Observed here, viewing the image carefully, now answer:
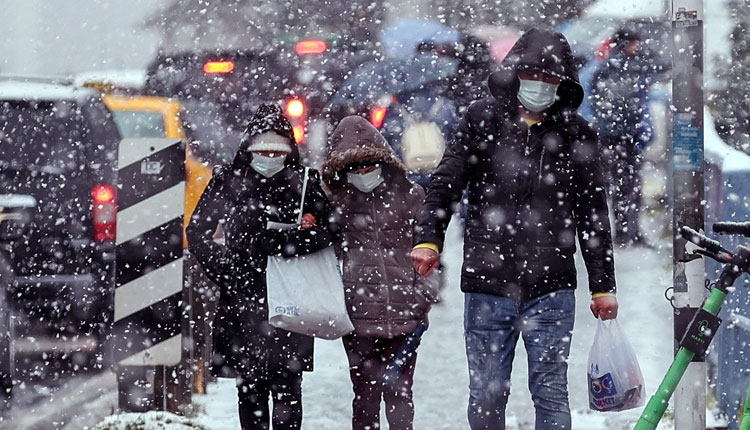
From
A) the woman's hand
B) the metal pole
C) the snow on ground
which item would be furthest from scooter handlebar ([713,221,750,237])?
the snow on ground

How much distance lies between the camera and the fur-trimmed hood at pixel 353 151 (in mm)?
5773

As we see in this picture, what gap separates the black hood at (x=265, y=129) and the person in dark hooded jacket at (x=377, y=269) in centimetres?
19

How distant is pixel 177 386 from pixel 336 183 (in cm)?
155

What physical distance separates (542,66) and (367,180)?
3.69 ft

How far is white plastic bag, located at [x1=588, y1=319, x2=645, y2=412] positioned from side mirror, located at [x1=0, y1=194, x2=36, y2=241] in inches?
175

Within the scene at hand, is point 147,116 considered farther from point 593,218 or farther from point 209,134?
point 593,218

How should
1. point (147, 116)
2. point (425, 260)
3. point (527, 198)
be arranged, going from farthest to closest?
point (147, 116)
point (527, 198)
point (425, 260)

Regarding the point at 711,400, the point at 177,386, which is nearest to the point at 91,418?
the point at 177,386

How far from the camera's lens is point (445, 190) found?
5113mm

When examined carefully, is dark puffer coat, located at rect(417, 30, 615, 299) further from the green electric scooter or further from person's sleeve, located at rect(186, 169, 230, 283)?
person's sleeve, located at rect(186, 169, 230, 283)

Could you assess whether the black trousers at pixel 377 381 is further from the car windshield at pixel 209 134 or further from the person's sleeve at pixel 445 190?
the car windshield at pixel 209 134

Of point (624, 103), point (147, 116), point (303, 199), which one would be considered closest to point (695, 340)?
point (303, 199)

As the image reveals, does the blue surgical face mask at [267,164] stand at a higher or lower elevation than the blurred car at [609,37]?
lower

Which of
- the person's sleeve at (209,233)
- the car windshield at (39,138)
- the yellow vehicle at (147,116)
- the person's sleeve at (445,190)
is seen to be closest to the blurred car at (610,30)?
the yellow vehicle at (147,116)
